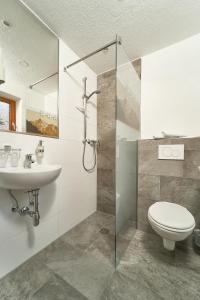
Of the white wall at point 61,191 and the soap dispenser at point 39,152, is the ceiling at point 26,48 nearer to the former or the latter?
the white wall at point 61,191

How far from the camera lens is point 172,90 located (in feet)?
5.41

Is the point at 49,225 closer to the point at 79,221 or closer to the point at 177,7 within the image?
the point at 79,221

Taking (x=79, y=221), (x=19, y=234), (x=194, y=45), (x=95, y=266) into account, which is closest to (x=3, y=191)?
(x=19, y=234)

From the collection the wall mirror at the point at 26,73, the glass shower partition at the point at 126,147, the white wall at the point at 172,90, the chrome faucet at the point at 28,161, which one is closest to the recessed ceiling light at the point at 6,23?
the wall mirror at the point at 26,73

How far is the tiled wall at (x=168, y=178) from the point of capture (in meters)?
1.40

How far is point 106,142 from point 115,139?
3.36 ft

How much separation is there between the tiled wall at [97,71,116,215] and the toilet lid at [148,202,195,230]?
34.7 inches

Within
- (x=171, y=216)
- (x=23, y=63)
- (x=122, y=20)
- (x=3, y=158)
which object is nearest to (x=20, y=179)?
(x=3, y=158)

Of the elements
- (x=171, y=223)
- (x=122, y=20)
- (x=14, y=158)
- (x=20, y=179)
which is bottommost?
(x=171, y=223)

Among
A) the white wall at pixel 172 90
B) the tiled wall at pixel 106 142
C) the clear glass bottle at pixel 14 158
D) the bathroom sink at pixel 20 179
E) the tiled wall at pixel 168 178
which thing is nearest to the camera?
the bathroom sink at pixel 20 179

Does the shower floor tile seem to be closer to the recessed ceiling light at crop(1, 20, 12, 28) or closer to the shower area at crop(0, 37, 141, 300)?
the shower area at crop(0, 37, 141, 300)

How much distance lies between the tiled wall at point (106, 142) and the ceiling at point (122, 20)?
22.1 inches

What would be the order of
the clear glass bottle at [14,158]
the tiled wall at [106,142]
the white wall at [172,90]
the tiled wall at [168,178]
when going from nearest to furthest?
the clear glass bottle at [14,158] → the tiled wall at [168,178] → the white wall at [172,90] → the tiled wall at [106,142]

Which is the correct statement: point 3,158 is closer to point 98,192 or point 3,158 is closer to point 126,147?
point 126,147
